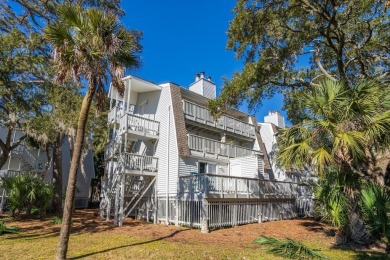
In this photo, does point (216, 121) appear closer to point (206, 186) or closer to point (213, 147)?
point (213, 147)

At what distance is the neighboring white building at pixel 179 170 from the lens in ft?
51.1

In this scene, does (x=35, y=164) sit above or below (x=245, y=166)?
above

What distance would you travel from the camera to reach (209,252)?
9.09m

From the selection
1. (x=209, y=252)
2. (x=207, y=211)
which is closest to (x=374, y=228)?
(x=209, y=252)

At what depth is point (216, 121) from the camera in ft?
66.0

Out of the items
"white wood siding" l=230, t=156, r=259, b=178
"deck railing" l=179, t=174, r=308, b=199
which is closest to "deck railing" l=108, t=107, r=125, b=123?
"deck railing" l=179, t=174, r=308, b=199

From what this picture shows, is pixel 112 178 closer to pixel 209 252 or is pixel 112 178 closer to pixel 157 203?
pixel 157 203

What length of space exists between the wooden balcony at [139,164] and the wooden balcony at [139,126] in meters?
1.57

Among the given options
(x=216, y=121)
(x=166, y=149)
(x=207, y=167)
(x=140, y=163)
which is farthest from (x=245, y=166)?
(x=140, y=163)

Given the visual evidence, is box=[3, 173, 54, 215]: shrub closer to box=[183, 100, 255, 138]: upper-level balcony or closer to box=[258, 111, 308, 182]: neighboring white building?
box=[183, 100, 255, 138]: upper-level balcony

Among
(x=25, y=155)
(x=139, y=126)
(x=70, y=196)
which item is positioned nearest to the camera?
(x=70, y=196)

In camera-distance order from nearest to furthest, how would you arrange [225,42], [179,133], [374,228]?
[374,228] → [225,42] → [179,133]

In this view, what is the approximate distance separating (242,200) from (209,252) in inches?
316

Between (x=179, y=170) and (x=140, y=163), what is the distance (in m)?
2.57
